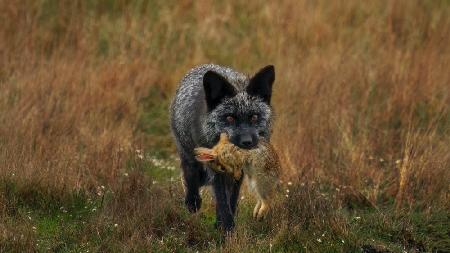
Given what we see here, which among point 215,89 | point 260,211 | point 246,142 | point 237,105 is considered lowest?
point 260,211

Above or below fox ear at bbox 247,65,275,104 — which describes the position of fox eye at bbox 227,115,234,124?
below

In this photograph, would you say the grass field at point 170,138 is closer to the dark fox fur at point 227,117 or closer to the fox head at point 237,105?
the dark fox fur at point 227,117

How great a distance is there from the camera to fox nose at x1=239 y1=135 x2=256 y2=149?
271 inches

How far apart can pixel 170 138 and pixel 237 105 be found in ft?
11.9

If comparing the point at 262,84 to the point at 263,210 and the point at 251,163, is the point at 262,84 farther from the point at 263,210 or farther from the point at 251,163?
the point at 263,210

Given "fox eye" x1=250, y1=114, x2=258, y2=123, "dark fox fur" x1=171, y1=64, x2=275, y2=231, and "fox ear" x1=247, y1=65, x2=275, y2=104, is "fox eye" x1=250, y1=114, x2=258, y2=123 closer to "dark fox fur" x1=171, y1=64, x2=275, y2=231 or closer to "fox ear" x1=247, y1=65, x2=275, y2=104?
"dark fox fur" x1=171, y1=64, x2=275, y2=231

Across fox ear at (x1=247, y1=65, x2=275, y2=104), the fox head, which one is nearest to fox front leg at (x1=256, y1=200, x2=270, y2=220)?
the fox head

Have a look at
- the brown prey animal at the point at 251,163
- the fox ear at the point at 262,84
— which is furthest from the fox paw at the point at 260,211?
the fox ear at the point at 262,84

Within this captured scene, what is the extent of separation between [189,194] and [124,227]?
1.17 metres

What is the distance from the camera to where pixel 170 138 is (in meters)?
10.7

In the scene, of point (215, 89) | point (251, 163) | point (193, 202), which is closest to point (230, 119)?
point (215, 89)

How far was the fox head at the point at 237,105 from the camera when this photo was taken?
7.13 m

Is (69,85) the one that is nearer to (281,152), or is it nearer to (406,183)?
(281,152)

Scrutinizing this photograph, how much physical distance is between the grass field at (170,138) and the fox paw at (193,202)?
0.43 feet
